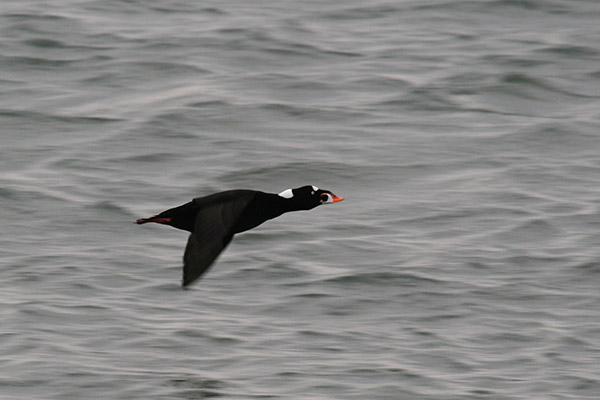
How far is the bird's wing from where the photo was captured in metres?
6.84

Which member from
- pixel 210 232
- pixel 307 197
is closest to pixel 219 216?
pixel 210 232

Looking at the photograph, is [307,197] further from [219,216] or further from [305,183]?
[305,183]

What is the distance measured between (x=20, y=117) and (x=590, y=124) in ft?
17.2

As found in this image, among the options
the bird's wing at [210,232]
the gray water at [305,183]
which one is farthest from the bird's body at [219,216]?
the gray water at [305,183]

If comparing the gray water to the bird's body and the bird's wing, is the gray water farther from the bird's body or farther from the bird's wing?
the bird's wing

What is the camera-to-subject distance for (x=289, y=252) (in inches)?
397

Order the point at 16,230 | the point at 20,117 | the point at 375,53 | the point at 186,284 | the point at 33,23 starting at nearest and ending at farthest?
the point at 186,284 → the point at 16,230 → the point at 20,117 → the point at 375,53 → the point at 33,23

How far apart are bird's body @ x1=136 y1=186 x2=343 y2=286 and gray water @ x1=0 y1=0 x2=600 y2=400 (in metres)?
0.82

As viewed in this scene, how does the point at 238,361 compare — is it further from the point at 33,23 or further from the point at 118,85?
the point at 33,23

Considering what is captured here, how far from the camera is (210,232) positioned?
7230 mm

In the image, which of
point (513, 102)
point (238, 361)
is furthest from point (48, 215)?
point (513, 102)

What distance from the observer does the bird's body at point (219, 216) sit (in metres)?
6.95

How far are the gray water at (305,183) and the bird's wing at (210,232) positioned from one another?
3.05 ft

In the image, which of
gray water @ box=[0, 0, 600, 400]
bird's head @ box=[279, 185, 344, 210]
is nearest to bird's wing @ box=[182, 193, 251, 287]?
bird's head @ box=[279, 185, 344, 210]
